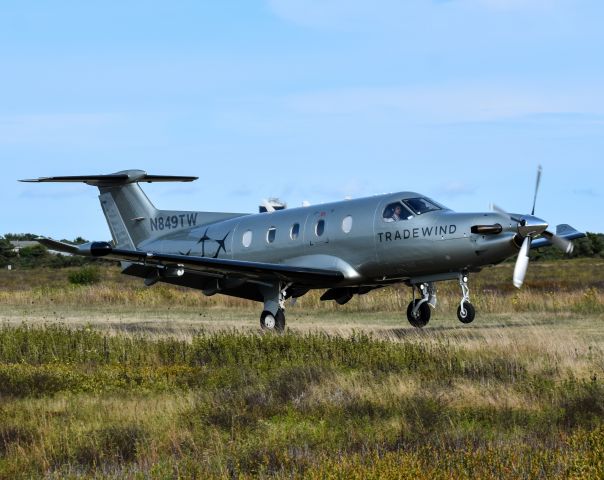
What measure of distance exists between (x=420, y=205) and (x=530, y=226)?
298 centimetres

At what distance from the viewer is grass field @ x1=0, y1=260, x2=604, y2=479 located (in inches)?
389

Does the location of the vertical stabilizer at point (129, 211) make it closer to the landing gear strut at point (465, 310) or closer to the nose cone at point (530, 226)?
the landing gear strut at point (465, 310)

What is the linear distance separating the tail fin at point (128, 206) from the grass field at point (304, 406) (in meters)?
7.28

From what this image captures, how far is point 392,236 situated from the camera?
78.6 feet

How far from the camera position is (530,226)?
72.9 feet

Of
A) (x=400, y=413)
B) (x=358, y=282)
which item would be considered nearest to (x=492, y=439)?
(x=400, y=413)

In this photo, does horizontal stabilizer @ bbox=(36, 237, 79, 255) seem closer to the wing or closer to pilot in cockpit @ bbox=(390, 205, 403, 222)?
the wing

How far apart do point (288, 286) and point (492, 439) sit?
47.8 ft

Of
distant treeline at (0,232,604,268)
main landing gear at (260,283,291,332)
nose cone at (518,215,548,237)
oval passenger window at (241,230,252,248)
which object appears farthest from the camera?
distant treeline at (0,232,604,268)

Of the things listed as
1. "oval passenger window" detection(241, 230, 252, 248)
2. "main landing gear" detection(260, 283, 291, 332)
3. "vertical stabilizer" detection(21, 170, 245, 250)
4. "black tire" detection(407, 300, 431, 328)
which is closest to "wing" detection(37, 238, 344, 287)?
"main landing gear" detection(260, 283, 291, 332)

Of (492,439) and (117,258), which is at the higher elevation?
(117,258)

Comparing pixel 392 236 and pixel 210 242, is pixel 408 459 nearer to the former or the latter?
pixel 392 236

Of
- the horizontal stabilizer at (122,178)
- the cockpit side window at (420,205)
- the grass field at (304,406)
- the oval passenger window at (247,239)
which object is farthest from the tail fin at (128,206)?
the cockpit side window at (420,205)

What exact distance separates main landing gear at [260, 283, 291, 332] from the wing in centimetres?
34
